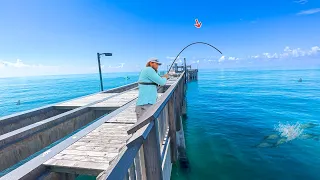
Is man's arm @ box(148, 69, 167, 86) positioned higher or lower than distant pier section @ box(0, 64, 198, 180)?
higher

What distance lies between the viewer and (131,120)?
5.32 metres

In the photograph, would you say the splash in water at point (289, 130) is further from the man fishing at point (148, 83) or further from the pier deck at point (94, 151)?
the pier deck at point (94, 151)

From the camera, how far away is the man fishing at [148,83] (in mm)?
4193

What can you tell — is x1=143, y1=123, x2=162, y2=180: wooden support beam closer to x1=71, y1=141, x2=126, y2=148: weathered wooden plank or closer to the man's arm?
x1=71, y1=141, x2=126, y2=148: weathered wooden plank

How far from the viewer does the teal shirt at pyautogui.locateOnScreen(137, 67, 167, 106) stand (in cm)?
418

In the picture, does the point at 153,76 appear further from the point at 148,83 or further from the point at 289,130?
the point at 289,130

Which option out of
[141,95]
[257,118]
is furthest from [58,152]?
[257,118]

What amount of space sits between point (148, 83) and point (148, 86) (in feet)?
0.32

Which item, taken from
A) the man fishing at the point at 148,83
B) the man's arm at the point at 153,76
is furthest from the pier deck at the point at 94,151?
the man's arm at the point at 153,76

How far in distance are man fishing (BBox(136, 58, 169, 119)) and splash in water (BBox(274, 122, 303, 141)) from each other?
34.2 feet

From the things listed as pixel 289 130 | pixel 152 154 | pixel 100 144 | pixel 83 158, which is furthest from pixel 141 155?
pixel 289 130

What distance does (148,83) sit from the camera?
4309 mm

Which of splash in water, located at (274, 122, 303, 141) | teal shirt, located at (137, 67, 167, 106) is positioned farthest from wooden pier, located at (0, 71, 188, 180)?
splash in water, located at (274, 122, 303, 141)

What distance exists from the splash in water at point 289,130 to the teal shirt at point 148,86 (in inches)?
409
